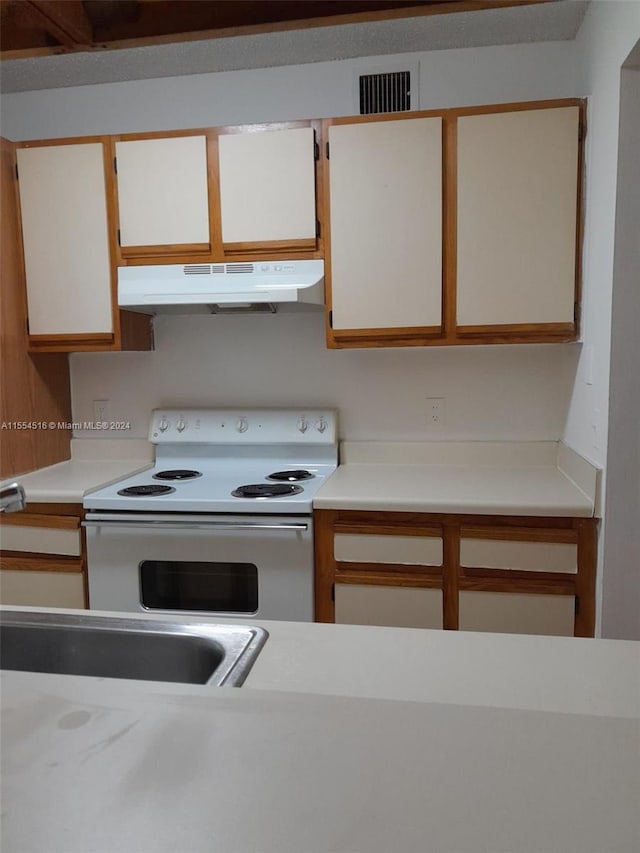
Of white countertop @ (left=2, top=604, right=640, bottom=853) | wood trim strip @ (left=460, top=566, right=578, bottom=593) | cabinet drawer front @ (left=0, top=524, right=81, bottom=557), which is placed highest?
white countertop @ (left=2, top=604, right=640, bottom=853)

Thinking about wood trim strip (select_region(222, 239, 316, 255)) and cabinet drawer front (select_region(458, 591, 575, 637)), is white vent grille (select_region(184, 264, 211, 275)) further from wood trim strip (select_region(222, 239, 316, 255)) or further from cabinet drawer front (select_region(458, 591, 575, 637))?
cabinet drawer front (select_region(458, 591, 575, 637))

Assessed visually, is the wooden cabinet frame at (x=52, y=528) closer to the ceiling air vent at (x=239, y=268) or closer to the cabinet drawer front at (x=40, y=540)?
the cabinet drawer front at (x=40, y=540)

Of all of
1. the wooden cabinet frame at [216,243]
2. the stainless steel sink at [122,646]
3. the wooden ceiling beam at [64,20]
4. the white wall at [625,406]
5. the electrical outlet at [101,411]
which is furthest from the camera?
the electrical outlet at [101,411]

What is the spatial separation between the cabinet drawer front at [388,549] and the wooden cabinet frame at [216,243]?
3.52 ft

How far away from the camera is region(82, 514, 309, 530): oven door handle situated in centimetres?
202

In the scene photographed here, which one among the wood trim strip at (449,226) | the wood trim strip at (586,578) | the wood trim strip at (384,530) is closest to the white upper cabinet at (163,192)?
the wood trim strip at (449,226)

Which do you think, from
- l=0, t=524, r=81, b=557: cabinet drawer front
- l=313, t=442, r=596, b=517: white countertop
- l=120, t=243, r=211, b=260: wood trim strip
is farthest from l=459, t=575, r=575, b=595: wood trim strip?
l=120, t=243, r=211, b=260: wood trim strip

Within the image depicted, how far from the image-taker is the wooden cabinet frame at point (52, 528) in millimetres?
2199

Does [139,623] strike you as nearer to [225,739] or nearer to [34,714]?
[34,714]

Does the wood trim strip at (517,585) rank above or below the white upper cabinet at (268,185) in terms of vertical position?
below

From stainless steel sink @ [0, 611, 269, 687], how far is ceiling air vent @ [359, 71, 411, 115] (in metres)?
2.19

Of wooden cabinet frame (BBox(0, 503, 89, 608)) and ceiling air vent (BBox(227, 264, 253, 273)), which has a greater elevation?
ceiling air vent (BBox(227, 264, 253, 273))

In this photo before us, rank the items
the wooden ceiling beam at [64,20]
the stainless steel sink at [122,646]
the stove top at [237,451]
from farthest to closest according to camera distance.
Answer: the stove top at [237,451], the wooden ceiling beam at [64,20], the stainless steel sink at [122,646]

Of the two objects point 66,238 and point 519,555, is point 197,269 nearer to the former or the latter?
point 66,238
